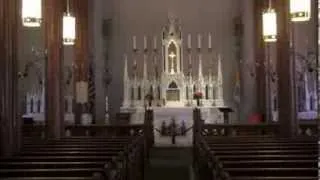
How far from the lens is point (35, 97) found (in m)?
20.8

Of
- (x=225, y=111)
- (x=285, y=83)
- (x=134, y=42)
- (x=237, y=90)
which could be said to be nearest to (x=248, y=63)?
(x=237, y=90)

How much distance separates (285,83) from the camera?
14180mm

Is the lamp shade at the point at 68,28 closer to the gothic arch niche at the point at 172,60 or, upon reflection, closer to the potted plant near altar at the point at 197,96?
the potted plant near altar at the point at 197,96

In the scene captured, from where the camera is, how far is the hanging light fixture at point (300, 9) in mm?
12391

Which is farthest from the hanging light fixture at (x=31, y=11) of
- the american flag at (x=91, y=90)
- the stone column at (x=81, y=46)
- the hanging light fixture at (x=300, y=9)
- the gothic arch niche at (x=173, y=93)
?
the gothic arch niche at (x=173, y=93)

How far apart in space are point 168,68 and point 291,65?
850 centimetres

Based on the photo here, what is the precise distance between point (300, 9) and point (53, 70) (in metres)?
6.09

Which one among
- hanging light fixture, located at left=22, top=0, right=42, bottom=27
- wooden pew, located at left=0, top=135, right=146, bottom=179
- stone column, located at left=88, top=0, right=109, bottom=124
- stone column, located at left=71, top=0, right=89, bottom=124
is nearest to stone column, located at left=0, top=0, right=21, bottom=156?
wooden pew, located at left=0, top=135, right=146, bottom=179

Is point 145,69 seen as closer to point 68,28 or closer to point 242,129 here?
point 68,28

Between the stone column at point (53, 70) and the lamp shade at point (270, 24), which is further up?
the lamp shade at point (270, 24)

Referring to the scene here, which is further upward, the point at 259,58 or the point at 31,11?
the point at 31,11

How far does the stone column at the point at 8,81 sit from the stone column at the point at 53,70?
158 inches

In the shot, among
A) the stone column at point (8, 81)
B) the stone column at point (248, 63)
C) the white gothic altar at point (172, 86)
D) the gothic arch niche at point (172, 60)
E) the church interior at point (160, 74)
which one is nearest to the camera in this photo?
the stone column at point (8, 81)

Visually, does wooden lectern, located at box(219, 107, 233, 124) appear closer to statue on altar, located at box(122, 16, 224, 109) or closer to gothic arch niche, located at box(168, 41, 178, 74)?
statue on altar, located at box(122, 16, 224, 109)
